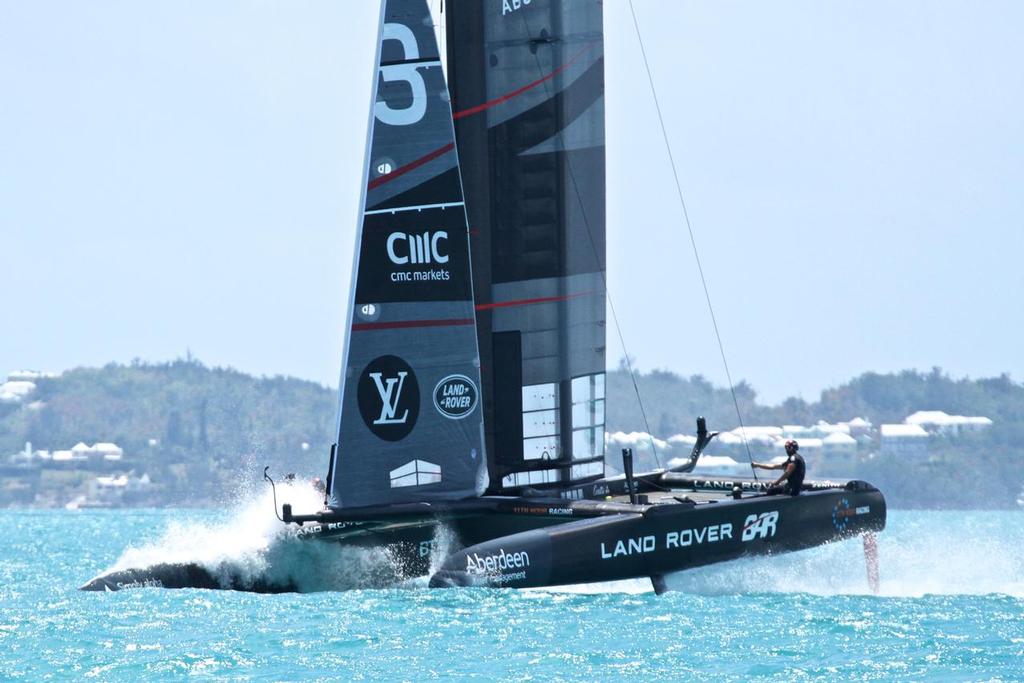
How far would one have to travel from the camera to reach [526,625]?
38.4 feet

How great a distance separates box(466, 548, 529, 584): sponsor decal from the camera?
12625 mm

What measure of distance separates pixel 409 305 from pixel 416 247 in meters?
0.47

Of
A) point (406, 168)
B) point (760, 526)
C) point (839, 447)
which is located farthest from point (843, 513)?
point (839, 447)

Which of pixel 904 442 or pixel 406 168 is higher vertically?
pixel 406 168

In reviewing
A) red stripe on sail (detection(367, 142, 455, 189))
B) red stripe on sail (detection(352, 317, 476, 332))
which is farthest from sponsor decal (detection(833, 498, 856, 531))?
red stripe on sail (detection(367, 142, 455, 189))

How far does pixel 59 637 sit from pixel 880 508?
6579 millimetres

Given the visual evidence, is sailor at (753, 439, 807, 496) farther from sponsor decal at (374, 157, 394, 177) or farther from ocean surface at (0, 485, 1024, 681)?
sponsor decal at (374, 157, 394, 177)

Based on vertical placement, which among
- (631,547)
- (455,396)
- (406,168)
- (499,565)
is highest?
(406,168)

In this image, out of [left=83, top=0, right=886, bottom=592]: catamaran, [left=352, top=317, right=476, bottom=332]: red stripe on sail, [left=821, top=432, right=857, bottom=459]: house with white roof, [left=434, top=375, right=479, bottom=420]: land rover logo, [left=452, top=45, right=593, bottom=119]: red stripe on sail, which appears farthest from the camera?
[left=821, top=432, right=857, bottom=459]: house with white roof

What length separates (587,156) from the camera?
15.0 metres

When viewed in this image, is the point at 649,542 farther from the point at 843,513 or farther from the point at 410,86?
the point at 410,86

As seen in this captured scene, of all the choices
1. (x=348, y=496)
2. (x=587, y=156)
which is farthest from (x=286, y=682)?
(x=587, y=156)

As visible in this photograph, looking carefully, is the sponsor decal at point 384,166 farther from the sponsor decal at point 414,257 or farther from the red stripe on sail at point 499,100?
the red stripe on sail at point 499,100

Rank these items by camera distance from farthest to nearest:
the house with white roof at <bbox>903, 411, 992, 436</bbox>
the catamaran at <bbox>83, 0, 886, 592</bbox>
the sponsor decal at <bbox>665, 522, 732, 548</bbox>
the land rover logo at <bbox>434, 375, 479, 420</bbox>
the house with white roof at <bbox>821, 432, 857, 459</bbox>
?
the house with white roof at <bbox>821, 432, 857, 459</bbox>
the house with white roof at <bbox>903, 411, 992, 436</bbox>
the land rover logo at <bbox>434, 375, 479, 420</bbox>
the catamaran at <bbox>83, 0, 886, 592</bbox>
the sponsor decal at <bbox>665, 522, 732, 548</bbox>
